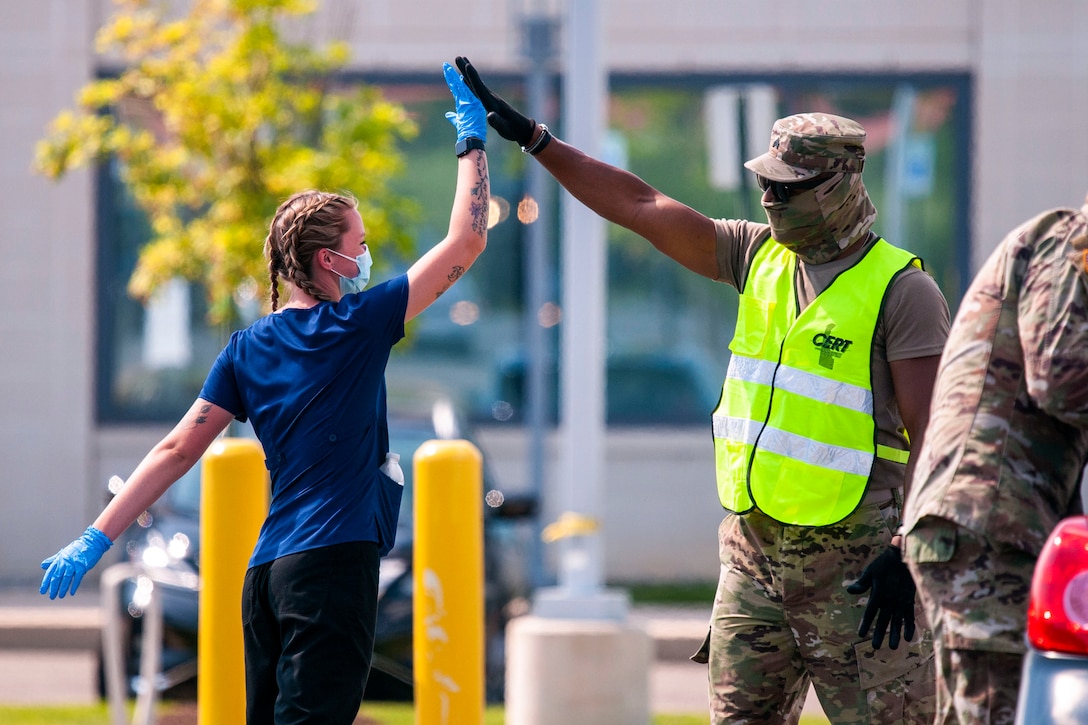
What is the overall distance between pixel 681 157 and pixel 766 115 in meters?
5.15

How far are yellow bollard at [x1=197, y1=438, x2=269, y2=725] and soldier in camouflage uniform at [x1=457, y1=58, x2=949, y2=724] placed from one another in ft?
6.73

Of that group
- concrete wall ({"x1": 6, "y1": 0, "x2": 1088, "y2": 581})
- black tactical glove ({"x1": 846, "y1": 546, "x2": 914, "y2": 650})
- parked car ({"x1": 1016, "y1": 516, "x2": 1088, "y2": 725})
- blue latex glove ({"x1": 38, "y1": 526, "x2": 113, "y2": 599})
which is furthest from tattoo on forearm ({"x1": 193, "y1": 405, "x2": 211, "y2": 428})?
concrete wall ({"x1": 6, "y1": 0, "x2": 1088, "y2": 581})

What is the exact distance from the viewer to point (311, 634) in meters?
3.66

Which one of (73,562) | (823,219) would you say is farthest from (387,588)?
(823,219)

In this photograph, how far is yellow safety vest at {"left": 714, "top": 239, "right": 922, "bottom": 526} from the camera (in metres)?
3.67

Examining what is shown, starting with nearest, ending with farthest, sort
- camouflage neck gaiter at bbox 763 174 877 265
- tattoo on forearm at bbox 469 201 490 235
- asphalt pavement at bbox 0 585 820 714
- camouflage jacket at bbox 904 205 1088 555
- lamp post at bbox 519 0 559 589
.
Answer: camouflage jacket at bbox 904 205 1088 555
camouflage neck gaiter at bbox 763 174 877 265
tattoo on forearm at bbox 469 201 490 235
asphalt pavement at bbox 0 585 820 714
lamp post at bbox 519 0 559 589

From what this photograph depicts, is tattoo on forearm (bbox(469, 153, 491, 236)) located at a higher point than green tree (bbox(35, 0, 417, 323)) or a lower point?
lower

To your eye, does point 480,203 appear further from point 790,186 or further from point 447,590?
point 447,590

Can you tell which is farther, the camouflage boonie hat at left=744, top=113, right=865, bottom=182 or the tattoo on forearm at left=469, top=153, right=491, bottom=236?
the tattoo on forearm at left=469, top=153, right=491, bottom=236

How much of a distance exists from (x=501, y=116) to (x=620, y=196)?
42 centimetres

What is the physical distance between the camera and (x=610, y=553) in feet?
44.4

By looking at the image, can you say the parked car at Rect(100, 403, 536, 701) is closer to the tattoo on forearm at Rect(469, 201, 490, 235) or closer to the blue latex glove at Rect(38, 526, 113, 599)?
the blue latex glove at Rect(38, 526, 113, 599)

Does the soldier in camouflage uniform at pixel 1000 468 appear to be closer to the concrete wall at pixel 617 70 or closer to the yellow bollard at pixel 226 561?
the yellow bollard at pixel 226 561

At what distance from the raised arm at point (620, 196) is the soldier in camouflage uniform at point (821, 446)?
0.76ft
